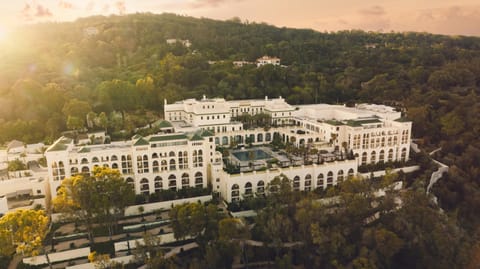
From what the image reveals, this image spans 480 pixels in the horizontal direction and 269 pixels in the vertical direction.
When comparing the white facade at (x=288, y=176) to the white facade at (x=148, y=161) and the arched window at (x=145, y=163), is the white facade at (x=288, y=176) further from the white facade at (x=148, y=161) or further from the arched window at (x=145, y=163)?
the arched window at (x=145, y=163)

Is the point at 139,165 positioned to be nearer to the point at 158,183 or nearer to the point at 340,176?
the point at 158,183

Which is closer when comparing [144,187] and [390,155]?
[144,187]

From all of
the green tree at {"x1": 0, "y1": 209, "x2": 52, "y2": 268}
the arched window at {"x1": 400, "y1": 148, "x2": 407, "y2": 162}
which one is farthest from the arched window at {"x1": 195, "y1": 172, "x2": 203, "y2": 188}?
the arched window at {"x1": 400, "y1": 148, "x2": 407, "y2": 162}

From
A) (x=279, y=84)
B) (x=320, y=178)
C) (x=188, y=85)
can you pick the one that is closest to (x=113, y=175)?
(x=320, y=178)

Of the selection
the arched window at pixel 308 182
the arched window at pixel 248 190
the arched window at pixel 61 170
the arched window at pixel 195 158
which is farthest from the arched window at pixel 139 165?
the arched window at pixel 308 182

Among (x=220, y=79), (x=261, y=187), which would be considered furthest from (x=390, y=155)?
(x=220, y=79)

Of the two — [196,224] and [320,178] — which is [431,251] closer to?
[320,178]
